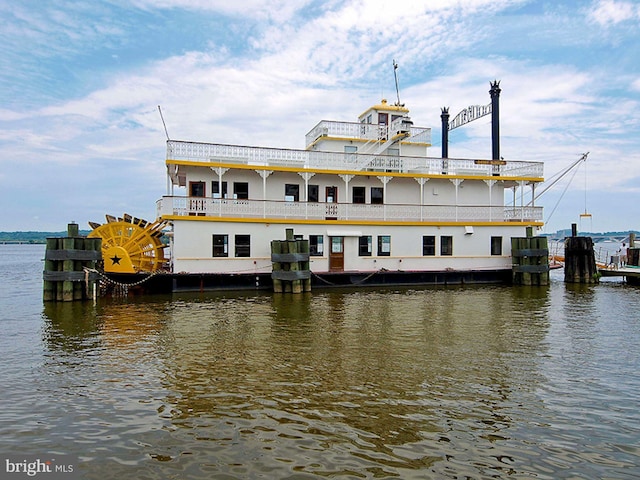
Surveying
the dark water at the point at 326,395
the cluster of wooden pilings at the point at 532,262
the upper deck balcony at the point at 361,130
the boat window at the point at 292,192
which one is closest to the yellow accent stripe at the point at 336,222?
the cluster of wooden pilings at the point at 532,262

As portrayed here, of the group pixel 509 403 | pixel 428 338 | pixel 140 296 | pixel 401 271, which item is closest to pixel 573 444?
pixel 509 403

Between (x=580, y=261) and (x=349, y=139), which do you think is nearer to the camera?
(x=349, y=139)

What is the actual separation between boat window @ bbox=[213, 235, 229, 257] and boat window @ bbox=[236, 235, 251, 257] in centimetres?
52

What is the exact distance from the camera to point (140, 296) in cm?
2145

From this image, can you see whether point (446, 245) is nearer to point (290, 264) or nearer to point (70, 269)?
point (290, 264)

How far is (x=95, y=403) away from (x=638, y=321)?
A: 16053 millimetres

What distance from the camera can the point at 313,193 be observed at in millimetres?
25266

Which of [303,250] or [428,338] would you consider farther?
[303,250]

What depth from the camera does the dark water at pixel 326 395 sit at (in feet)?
20.0

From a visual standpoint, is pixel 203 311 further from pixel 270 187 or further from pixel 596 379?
pixel 596 379

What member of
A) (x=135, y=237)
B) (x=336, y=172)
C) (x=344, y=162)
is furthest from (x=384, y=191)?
(x=135, y=237)

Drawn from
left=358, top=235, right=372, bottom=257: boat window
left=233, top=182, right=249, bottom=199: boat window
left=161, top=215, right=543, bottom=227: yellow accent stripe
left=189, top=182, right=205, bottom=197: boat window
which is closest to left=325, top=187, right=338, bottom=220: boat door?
left=161, top=215, right=543, bottom=227: yellow accent stripe

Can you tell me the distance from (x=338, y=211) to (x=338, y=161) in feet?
8.74

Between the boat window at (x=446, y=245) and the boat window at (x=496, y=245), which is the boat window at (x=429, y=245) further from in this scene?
the boat window at (x=496, y=245)
